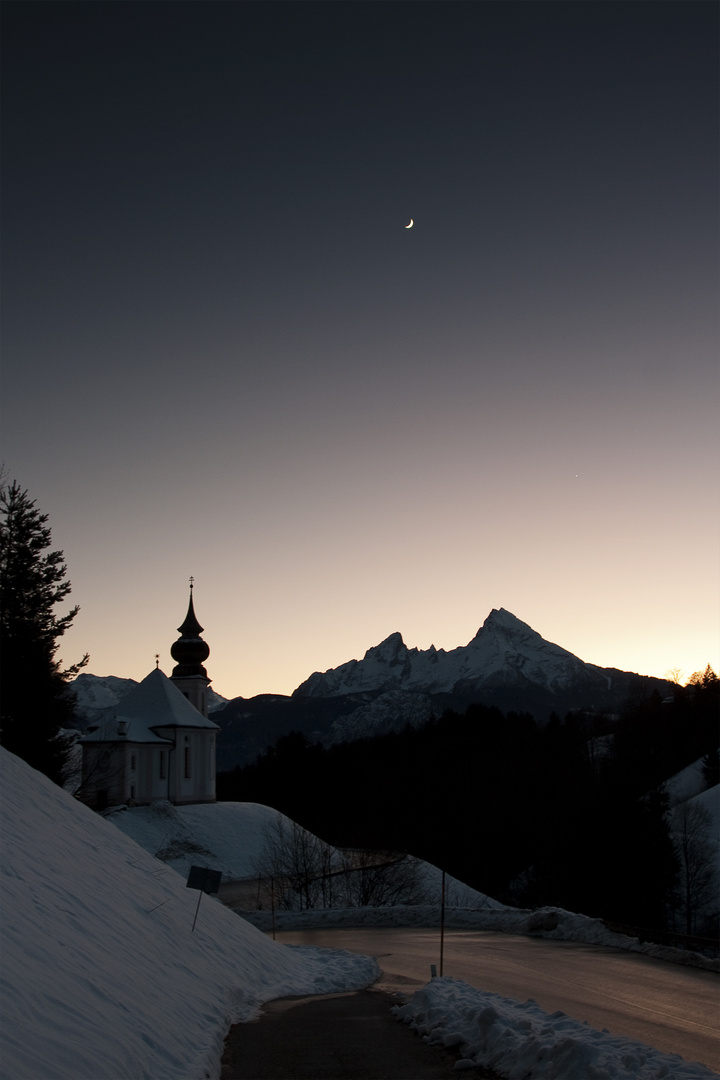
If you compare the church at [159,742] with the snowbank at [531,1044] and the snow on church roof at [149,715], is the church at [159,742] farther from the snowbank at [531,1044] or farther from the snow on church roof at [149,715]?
the snowbank at [531,1044]

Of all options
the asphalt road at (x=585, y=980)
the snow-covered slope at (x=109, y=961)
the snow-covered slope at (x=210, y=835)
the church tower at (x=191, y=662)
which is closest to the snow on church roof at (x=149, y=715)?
the church tower at (x=191, y=662)

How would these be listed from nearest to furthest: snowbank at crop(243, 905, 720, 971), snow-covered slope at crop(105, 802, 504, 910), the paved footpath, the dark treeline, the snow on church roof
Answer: the paved footpath < snowbank at crop(243, 905, 720, 971) < the dark treeline < snow-covered slope at crop(105, 802, 504, 910) < the snow on church roof

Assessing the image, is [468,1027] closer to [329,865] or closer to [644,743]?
[329,865]

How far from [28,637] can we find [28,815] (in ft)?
81.1

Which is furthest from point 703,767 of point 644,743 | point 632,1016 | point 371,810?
point 632,1016

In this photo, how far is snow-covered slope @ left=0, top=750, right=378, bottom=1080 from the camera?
8205 mm

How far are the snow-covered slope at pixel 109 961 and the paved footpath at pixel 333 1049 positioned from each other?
0.45 m

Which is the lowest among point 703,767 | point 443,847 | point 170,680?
point 443,847

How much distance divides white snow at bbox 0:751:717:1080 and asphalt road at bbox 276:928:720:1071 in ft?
4.89

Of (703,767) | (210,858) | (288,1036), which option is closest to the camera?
(288,1036)

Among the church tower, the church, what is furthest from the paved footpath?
the church tower

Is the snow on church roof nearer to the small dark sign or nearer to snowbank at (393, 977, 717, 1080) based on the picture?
the small dark sign

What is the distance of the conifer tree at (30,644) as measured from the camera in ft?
126

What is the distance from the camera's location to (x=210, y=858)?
57.3 metres
